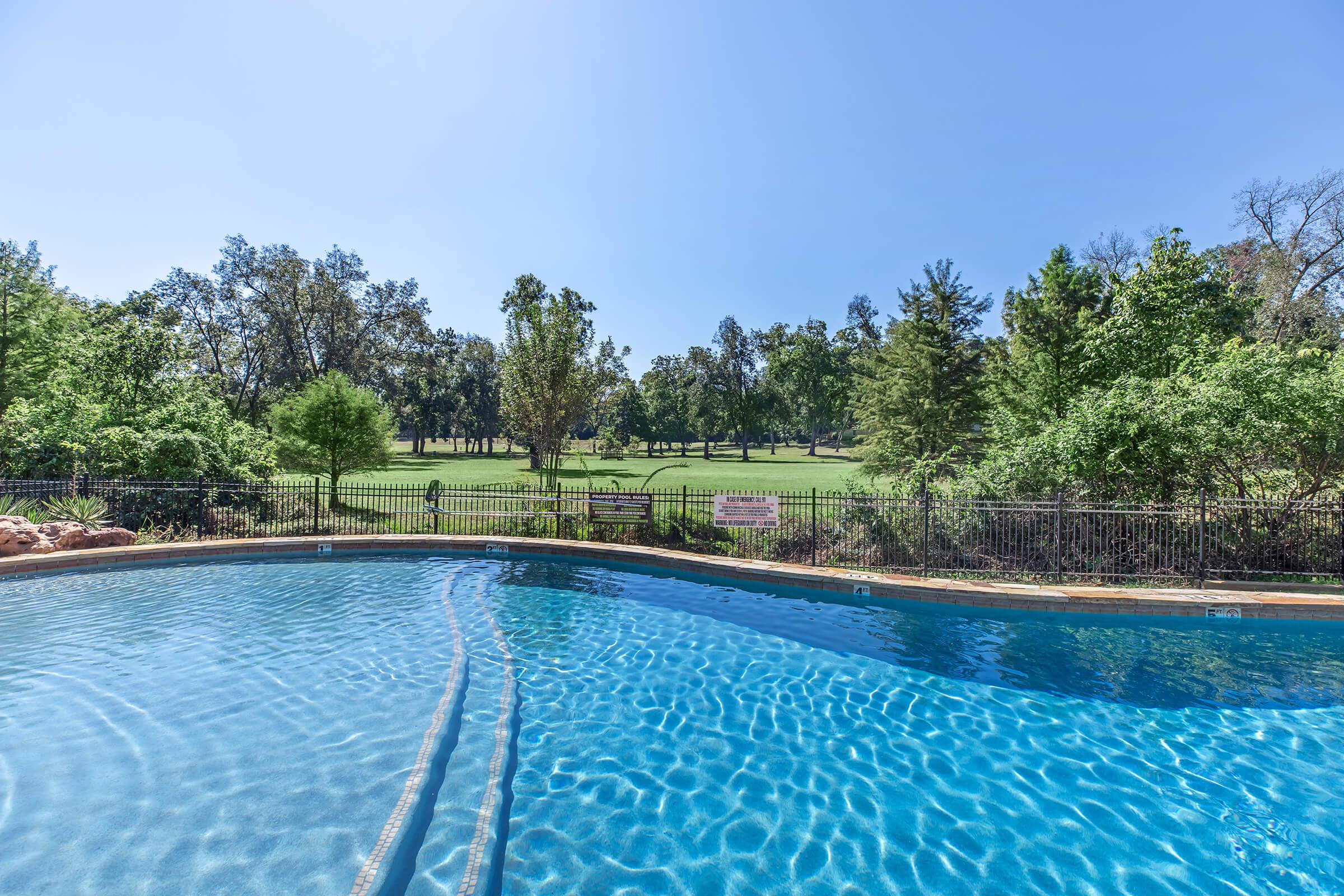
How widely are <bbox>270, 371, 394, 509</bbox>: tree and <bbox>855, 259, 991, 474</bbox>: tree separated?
2010 cm

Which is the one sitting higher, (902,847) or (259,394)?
(259,394)

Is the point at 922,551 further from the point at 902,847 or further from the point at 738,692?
the point at 902,847

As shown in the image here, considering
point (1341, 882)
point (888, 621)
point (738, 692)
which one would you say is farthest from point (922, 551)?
point (1341, 882)

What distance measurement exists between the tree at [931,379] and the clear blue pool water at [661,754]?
16.3 metres

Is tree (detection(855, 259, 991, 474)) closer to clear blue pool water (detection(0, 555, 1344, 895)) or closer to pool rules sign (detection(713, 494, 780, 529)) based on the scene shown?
pool rules sign (detection(713, 494, 780, 529))

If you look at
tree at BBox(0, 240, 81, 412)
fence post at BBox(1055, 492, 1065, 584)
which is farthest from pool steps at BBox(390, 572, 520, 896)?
tree at BBox(0, 240, 81, 412)

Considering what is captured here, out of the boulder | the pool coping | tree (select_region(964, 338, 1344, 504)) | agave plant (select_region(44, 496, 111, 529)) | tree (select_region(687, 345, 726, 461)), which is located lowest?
the pool coping

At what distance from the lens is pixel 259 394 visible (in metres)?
45.6

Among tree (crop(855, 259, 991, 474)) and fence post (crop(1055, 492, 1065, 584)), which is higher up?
tree (crop(855, 259, 991, 474))

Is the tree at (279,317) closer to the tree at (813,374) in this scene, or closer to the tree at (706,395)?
the tree at (706,395)

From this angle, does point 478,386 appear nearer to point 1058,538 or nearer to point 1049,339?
point 1049,339

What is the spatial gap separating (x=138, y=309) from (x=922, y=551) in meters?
44.1

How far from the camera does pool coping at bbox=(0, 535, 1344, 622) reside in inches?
345

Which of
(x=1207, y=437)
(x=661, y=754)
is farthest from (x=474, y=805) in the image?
(x=1207, y=437)
